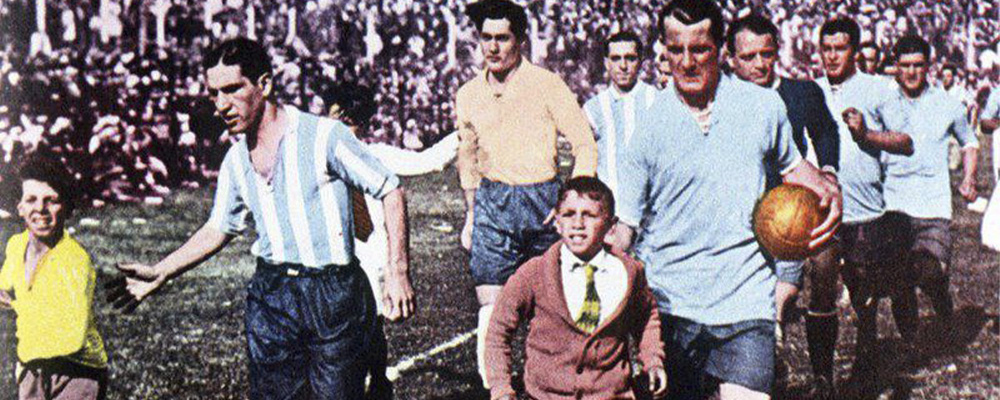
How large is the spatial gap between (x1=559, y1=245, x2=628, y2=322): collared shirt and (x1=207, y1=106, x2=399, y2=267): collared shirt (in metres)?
0.74

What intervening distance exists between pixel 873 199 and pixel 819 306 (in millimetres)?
1113

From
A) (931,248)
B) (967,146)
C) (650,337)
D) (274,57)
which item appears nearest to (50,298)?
(650,337)

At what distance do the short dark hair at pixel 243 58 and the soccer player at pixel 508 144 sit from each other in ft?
7.32

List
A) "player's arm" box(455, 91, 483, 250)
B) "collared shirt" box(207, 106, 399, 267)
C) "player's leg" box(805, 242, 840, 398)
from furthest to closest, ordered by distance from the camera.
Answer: "player's arm" box(455, 91, 483, 250) < "player's leg" box(805, 242, 840, 398) < "collared shirt" box(207, 106, 399, 267)

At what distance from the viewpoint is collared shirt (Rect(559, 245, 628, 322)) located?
209 inches

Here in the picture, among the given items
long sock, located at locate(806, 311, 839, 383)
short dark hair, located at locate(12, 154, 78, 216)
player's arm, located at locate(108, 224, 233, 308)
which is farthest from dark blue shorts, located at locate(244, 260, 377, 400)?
long sock, located at locate(806, 311, 839, 383)

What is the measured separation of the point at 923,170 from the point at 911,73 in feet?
1.99

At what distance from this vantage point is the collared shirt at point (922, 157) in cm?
877

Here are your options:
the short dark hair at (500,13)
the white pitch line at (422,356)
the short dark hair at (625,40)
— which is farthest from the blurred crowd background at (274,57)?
the short dark hair at (625,40)

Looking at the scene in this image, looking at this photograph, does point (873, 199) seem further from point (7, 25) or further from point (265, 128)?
point (7, 25)

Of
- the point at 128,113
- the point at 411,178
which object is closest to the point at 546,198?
the point at 128,113

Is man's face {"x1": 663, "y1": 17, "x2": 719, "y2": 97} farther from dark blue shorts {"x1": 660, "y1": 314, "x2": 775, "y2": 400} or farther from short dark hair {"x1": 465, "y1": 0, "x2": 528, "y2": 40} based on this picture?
short dark hair {"x1": 465, "y1": 0, "x2": 528, "y2": 40}

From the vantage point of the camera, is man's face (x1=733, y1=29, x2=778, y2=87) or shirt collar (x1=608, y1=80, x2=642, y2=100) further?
shirt collar (x1=608, y1=80, x2=642, y2=100)

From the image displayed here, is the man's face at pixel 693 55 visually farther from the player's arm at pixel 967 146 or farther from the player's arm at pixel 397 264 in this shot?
the player's arm at pixel 967 146
